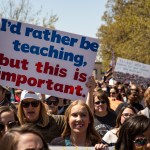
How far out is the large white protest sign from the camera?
612cm

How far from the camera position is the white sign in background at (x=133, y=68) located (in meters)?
16.3

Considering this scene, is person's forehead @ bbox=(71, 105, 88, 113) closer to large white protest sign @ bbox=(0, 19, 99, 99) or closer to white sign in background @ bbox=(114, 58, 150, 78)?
large white protest sign @ bbox=(0, 19, 99, 99)

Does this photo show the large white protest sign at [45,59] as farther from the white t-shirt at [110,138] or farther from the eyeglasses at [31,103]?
the white t-shirt at [110,138]

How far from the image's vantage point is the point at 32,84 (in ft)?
20.1

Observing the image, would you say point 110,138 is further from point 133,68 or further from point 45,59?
point 133,68

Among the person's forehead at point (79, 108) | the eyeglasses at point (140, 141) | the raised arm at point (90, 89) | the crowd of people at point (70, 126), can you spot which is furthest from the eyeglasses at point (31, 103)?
the eyeglasses at point (140, 141)

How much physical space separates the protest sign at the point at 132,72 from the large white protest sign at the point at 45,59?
944 centimetres

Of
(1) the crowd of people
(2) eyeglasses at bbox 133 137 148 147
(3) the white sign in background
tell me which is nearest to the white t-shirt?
(1) the crowd of people

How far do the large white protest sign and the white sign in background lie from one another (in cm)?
1017

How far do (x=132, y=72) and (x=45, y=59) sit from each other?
1107cm

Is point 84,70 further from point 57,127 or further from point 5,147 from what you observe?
point 5,147

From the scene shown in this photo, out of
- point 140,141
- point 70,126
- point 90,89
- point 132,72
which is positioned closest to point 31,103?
point 90,89

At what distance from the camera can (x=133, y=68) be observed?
17188mm

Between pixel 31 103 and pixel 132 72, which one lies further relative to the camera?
pixel 132 72
